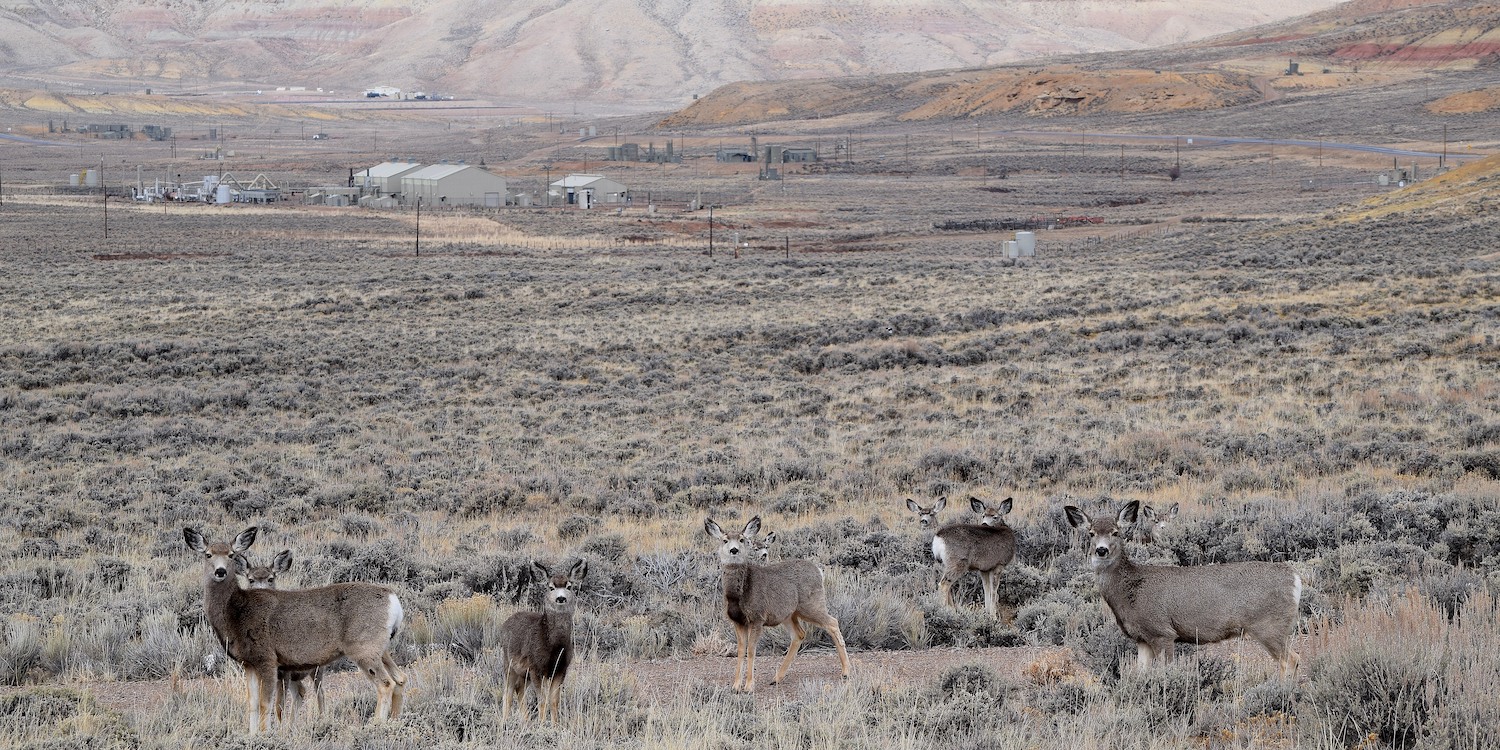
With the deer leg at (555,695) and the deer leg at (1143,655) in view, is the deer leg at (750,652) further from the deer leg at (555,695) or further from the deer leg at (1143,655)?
the deer leg at (1143,655)

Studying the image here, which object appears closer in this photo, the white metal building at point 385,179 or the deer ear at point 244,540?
the deer ear at point 244,540

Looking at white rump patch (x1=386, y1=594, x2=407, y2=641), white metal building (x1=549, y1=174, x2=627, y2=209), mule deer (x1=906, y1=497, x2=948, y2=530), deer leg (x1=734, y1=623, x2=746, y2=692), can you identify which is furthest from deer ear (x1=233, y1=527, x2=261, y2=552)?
white metal building (x1=549, y1=174, x2=627, y2=209)

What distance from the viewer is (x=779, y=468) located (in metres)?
16.7

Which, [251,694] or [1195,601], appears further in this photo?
[1195,601]

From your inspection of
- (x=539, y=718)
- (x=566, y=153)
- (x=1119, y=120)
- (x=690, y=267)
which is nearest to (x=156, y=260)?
(x=690, y=267)

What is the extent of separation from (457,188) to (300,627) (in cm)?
8667

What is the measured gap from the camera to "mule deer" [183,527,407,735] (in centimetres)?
645

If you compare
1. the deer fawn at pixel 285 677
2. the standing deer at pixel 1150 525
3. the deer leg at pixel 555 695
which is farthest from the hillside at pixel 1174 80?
the deer fawn at pixel 285 677

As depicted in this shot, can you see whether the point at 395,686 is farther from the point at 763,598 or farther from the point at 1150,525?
the point at 1150,525

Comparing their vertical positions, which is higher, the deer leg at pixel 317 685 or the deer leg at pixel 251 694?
the deer leg at pixel 251 694

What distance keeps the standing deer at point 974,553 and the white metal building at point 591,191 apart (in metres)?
81.2

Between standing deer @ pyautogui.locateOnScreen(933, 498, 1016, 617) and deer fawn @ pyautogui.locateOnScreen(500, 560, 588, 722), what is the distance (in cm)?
318

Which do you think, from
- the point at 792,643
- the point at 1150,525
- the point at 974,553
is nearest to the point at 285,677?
the point at 792,643

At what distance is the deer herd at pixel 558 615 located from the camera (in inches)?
255
